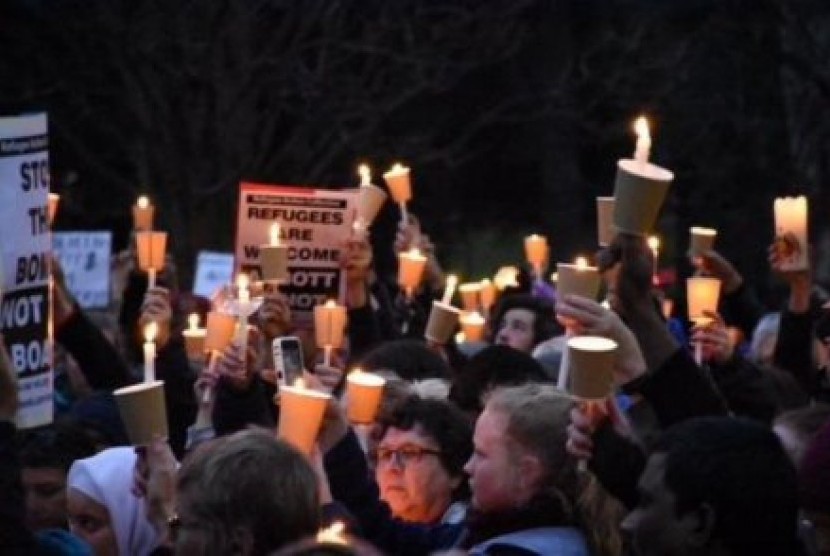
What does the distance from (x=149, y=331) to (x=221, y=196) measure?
13.9 m

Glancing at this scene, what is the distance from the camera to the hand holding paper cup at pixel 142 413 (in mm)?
6121

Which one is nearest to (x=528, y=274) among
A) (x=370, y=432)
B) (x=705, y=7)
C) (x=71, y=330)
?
(x=71, y=330)

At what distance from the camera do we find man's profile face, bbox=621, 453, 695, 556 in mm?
4820

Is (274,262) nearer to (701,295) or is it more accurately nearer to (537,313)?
(701,295)

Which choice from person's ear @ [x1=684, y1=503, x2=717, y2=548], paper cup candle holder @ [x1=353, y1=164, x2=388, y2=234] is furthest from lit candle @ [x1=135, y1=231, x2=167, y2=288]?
person's ear @ [x1=684, y1=503, x2=717, y2=548]

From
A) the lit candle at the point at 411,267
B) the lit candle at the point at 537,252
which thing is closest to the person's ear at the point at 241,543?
the lit candle at the point at 411,267

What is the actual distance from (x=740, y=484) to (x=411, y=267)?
5631 millimetres

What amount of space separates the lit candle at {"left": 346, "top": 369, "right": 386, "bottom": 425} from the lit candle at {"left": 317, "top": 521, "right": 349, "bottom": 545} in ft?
4.49

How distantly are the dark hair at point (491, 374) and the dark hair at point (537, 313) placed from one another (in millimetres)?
2143

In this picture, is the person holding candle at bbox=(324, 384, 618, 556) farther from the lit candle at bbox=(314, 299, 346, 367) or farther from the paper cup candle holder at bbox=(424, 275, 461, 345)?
the paper cup candle holder at bbox=(424, 275, 461, 345)

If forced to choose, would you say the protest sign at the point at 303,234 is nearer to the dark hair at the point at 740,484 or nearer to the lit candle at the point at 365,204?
the lit candle at the point at 365,204

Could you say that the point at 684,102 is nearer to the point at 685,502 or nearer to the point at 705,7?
the point at 705,7

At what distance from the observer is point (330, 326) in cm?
833

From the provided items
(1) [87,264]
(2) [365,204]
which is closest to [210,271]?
(1) [87,264]
